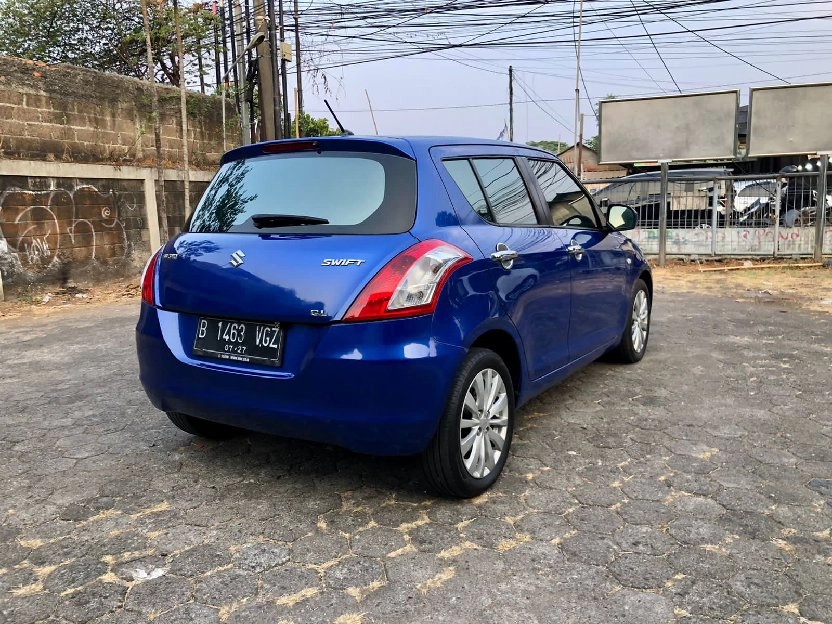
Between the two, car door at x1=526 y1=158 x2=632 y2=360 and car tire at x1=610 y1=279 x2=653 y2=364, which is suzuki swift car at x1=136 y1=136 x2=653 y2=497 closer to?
car door at x1=526 y1=158 x2=632 y2=360

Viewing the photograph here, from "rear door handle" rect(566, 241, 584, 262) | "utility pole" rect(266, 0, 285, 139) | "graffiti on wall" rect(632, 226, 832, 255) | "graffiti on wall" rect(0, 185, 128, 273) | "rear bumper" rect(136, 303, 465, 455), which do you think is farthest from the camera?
"utility pole" rect(266, 0, 285, 139)

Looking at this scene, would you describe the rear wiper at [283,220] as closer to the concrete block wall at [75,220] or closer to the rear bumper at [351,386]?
the rear bumper at [351,386]

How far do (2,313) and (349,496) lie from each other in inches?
298

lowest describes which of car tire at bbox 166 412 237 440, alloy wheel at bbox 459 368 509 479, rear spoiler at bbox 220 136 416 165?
car tire at bbox 166 412 237 440

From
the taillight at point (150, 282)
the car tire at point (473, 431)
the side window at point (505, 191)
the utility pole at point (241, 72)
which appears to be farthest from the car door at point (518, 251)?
the utility pole at point (241, 72)

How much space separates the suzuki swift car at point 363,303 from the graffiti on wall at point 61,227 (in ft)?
23.1

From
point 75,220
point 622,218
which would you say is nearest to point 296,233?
point 622,218

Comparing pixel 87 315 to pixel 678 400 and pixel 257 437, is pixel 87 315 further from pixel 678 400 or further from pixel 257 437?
pixel 678 400

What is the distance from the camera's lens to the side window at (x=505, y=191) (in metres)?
3.42

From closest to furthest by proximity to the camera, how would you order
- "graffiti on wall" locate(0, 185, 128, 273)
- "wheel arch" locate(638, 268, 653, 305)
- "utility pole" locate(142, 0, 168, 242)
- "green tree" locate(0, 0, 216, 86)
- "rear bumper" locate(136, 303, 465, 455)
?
"rear bumper" locate(136, 303, 465, 455)
"wheel arch" locate(638, 268, 653, 305)
"graffiti on wall" locate(0, 185, 128, 273)
"utility pole" locate(142, 0, 168, 242)
"green tree" locate(0, 0, 216, 86)

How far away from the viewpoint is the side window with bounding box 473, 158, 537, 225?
11.2 ft

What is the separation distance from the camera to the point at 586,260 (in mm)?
4059

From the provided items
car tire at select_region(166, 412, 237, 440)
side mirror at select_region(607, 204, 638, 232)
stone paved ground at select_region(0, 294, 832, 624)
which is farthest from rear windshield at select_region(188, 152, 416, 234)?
side mirror at select_region(607, 204, 638, 232)

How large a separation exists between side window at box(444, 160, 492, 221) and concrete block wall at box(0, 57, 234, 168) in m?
8.16
